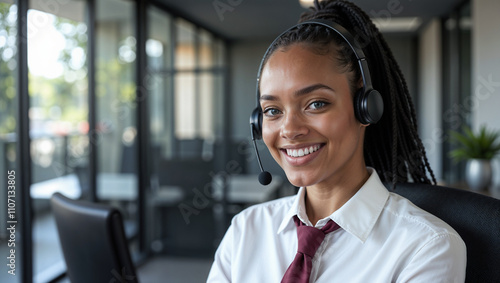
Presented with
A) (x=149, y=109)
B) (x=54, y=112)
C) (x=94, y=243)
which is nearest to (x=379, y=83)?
(x=94, y=243)

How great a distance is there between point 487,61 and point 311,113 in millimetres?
3573

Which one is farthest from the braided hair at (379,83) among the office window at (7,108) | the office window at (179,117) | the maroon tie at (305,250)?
the office window at (179,117)

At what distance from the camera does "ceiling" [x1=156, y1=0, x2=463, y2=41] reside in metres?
4.69

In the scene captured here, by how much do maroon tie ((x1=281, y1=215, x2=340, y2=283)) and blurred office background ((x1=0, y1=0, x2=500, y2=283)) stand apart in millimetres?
2045

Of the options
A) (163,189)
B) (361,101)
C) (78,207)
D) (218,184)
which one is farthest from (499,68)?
(78,207)

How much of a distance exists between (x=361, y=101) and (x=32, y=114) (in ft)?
7.61

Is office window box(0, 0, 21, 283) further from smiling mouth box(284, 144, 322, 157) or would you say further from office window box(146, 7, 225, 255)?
smiling mouth box(284, 144, 322, 157)

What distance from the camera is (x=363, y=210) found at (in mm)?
949

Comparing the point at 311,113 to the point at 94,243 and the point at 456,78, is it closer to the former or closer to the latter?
the point at 94,243

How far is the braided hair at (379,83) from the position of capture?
972 mm

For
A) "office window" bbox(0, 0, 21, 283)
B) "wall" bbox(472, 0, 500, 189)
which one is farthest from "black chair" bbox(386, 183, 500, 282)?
"wall" bbox(472, 0, 500, 189)

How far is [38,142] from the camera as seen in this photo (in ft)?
9.35

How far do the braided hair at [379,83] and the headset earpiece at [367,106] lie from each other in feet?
0.11

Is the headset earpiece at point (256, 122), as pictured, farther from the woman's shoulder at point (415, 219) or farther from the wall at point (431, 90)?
the wall at point (431, 90)
